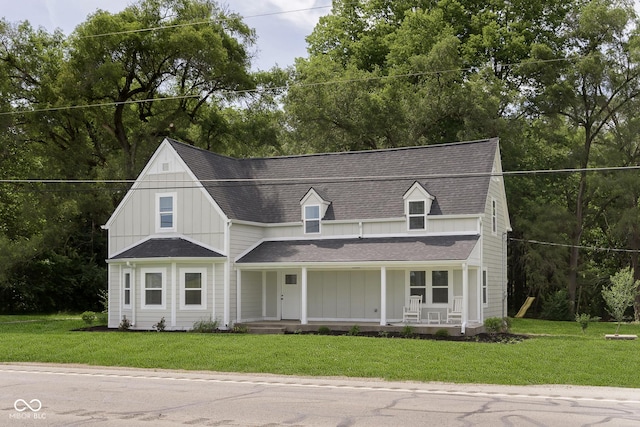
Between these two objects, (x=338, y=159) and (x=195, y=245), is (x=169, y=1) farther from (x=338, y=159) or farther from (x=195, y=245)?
(x=195, y=245)

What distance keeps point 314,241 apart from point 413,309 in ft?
16.6

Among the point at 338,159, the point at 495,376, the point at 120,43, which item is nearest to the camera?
the point at 495,376

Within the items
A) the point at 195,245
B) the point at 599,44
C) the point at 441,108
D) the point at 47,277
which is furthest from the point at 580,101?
the point at 47,277

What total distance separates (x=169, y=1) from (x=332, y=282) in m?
20.7

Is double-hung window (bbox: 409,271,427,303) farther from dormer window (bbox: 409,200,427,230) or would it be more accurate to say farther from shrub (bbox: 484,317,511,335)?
shrub (bbox: 484,317,511,335)

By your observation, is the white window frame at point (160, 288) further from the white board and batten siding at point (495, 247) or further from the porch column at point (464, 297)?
the white board and batten siding at point (495, 247)

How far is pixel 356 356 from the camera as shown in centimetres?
2081

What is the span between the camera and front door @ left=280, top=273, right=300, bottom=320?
3112cm

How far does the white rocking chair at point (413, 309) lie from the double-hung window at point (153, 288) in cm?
925

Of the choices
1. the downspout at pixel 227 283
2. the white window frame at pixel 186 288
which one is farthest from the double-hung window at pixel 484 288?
the white window frame at pixel 186 288

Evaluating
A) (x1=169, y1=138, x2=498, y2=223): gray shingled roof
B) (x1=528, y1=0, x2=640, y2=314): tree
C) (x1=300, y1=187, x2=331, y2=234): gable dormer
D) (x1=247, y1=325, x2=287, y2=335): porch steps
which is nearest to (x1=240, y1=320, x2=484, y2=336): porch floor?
(x1=247, y1=325, x2=287, y2=335): porch steps

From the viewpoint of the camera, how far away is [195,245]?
97.9ft

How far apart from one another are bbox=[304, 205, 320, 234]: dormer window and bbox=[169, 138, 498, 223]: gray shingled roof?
0.40 m

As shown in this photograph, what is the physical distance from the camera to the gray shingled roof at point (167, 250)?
2903 cm
